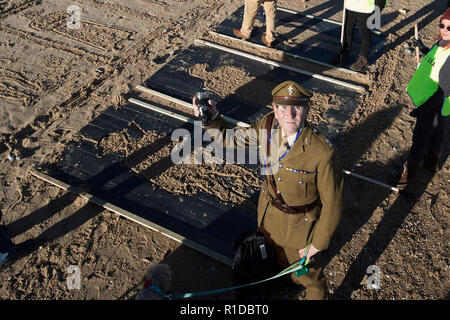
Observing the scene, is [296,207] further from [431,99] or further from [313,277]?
[431,99]

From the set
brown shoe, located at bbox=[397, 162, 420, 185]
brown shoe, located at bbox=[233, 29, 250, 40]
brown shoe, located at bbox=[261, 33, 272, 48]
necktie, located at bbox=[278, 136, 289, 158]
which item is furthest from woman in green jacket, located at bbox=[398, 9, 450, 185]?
brown shoe, located at bbox=[233, 29, 250, 40]

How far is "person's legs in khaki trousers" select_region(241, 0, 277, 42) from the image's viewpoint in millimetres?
7191

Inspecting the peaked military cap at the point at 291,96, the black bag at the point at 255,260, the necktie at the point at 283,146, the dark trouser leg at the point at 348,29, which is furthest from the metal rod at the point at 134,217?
the dark trouser leg at the point at 348,29

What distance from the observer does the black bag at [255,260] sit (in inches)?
148

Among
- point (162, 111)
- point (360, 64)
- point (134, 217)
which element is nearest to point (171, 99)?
point (162, 111)

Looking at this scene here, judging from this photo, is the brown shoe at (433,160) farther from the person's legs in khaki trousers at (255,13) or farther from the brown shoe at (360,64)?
the person's legs in khaki trousers at (255,13)

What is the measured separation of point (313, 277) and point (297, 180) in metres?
1.04

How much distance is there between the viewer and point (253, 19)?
7.58 metres

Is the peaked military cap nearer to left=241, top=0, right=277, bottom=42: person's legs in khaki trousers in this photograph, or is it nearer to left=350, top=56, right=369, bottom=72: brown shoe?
left=350, top=56, right=369, bottom=72: brown shoe

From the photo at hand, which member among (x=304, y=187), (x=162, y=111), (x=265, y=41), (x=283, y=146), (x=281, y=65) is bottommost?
(x=162, y=111)

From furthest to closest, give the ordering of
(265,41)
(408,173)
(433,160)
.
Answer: (265,41)
(433,160)
(408,173)

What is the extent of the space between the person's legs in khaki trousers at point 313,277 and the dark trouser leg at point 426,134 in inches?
92.1

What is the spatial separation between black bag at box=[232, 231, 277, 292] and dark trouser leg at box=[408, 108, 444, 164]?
2.60 m

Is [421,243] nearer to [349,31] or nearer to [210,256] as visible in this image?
[210,256]
